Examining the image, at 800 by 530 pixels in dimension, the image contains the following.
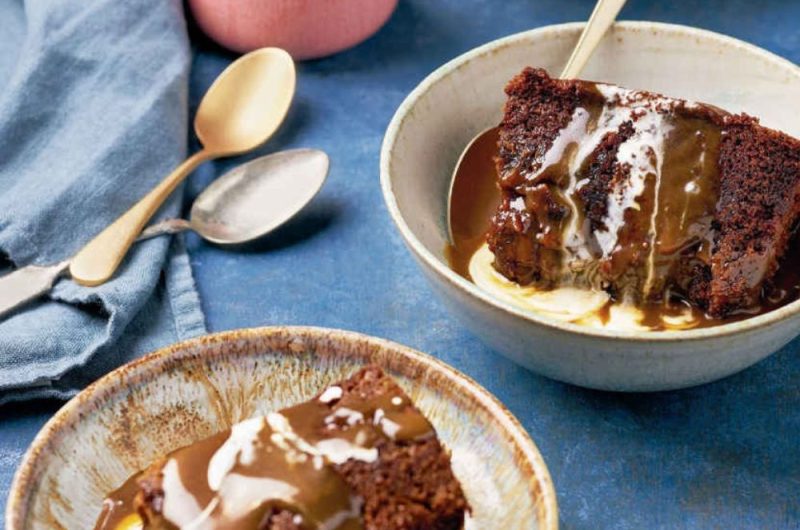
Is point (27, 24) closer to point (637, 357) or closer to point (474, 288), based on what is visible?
point (474, 288)

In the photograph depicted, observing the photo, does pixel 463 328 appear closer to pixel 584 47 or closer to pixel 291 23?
pixel 584 47

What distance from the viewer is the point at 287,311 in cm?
213

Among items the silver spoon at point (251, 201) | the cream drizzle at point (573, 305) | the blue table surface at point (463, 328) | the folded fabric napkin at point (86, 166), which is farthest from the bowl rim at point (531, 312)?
the folded fabric napkin at point (86, 166)

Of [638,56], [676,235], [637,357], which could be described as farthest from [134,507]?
[638,56]

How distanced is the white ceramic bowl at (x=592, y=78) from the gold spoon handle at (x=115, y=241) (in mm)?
534

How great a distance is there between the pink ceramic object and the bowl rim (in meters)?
0.55

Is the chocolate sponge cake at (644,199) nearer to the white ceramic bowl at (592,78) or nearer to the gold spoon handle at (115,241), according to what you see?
the white ceramic bowl at (592,78)

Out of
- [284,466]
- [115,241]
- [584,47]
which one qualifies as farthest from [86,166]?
[284,466]

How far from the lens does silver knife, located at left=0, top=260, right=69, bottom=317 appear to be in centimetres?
209

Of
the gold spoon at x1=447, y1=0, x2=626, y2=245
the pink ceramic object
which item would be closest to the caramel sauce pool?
the gold spoon at x1=447, y1=0, x2=626, y2=245

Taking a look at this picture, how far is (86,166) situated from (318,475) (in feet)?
3.88

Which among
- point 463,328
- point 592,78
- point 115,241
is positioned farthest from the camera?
point 592,78

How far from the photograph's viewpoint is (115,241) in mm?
2199

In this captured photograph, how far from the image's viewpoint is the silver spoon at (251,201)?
7.39 ft
